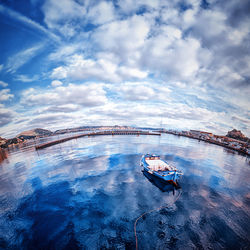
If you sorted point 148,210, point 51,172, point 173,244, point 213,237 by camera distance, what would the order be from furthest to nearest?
point 51,172, point 148,210, point 213,237, point 173,244

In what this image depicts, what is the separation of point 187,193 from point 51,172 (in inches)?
1156

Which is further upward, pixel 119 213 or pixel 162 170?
pixel 162 170

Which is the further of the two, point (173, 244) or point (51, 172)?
point (51, 172)

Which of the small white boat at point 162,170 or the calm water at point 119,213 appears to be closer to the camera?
the calm water at point 119,213

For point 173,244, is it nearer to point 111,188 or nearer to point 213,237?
point 213,237

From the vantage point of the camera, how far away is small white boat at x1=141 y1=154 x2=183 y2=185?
18558mm

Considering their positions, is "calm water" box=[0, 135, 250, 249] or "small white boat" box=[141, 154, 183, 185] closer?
"calm water" box=[0, 135, 250, 249]

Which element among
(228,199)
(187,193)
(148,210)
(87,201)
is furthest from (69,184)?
(228,199)

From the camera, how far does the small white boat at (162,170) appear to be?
60.9ft

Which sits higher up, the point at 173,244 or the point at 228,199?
the point at 173,244

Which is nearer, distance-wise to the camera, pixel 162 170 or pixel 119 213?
pixel 119 213

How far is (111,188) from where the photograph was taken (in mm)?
18234

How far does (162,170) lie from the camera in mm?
21969

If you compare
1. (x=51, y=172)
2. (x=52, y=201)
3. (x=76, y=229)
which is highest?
(x=76, y=229)
